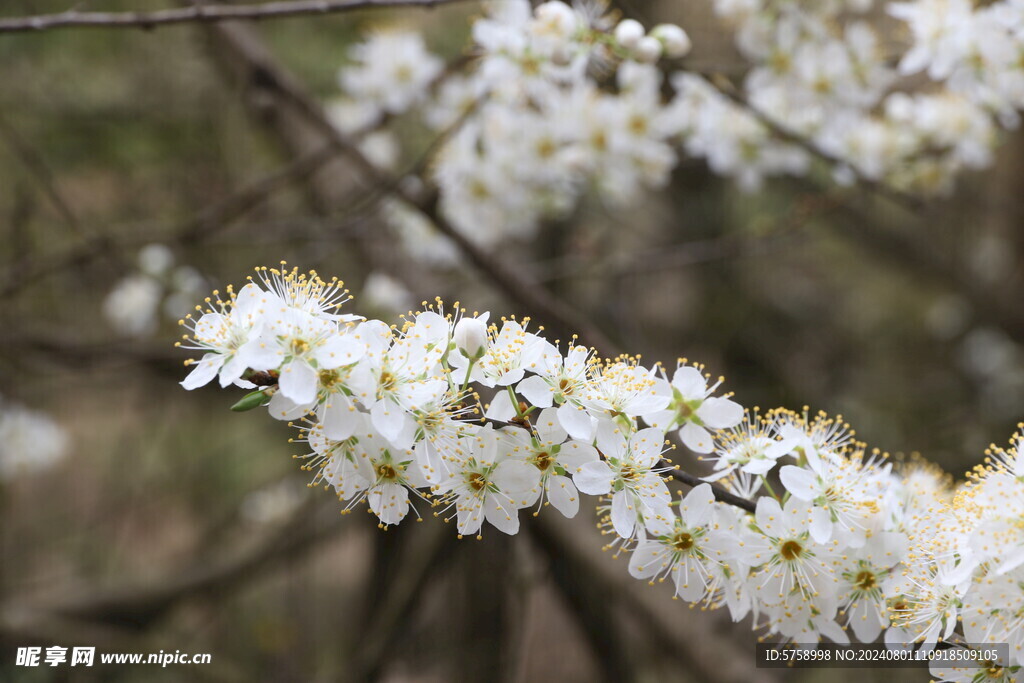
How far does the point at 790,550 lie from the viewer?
1.18m

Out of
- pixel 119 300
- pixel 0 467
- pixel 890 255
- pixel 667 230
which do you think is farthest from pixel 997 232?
pixel 0 467

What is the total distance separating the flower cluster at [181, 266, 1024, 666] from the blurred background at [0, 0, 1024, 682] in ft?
1.67

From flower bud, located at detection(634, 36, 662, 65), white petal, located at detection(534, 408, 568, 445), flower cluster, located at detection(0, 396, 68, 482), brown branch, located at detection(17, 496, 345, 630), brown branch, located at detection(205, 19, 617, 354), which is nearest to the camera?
white petal, located at detection(534, 408, 568, 445)

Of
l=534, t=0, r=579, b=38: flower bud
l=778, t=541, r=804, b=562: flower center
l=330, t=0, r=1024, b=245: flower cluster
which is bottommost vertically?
l=778, t=541, r=804, b=562: flower center

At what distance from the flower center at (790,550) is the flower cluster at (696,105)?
4.22 feet

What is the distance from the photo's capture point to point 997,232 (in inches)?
201

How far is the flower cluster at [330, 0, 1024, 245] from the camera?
2.07m

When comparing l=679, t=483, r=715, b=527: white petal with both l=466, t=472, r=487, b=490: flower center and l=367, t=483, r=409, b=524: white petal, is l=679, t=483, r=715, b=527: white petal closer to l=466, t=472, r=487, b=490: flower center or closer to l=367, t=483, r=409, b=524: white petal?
l=466, t=472, r=487, b=490: flower center

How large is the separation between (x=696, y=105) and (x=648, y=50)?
104 centimetres

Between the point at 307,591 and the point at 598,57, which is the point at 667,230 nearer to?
the point at 598,57

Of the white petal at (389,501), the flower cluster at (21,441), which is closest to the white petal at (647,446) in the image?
the white petal at (389,501)

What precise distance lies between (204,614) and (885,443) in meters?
3.07

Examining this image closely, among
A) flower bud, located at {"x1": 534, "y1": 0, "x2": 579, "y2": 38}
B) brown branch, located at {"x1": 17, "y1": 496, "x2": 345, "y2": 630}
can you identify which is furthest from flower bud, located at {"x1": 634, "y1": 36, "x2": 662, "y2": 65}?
brown branch, located at {"x1": 17, "y1": 496, "x2": 345, "y2": 630}

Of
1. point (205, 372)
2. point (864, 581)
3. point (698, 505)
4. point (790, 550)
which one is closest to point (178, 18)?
point (205, 372)
